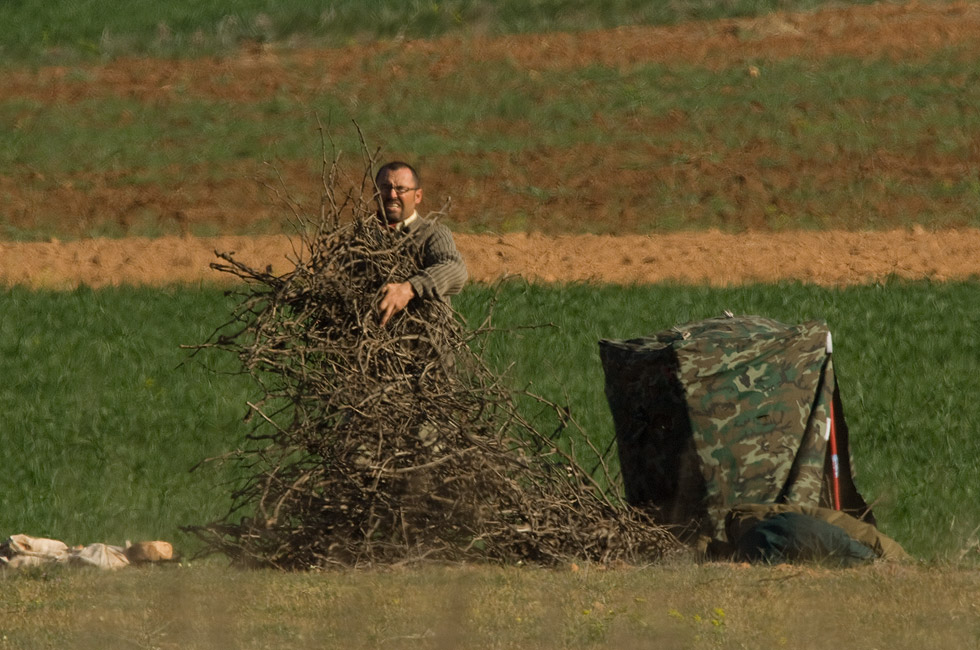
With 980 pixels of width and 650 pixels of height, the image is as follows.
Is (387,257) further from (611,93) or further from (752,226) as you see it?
(611,93)

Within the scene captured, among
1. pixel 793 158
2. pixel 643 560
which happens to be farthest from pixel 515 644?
pixel 793 158

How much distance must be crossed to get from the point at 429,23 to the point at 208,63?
4187mm

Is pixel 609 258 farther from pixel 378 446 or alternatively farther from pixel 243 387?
pixel 378 446

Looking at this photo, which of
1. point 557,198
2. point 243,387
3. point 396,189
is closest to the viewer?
point 396,189

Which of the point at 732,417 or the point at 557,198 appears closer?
the point at 732,417

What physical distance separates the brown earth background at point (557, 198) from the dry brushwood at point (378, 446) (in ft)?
28.8

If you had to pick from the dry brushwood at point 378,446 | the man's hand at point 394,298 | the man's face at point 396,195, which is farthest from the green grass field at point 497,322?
the man's hand at point 394,298

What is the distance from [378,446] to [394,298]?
0.67 meters

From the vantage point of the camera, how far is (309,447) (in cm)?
785

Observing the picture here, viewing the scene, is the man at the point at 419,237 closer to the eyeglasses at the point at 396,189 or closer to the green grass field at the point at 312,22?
the eyeglasses at the point at 396,189

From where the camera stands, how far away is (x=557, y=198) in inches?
885

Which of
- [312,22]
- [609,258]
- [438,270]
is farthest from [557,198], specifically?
[438,270]

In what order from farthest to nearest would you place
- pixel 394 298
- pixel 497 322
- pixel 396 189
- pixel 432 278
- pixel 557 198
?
pixel 557 198 → pixel 497 322 → pixel 396 189 → pixel 432 278 → pixel 394 298

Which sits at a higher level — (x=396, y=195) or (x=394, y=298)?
(x=396, y=195)
